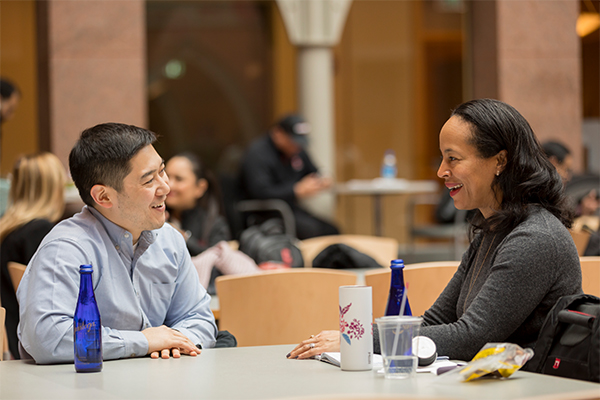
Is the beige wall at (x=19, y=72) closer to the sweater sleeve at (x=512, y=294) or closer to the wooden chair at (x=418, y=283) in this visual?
the wooden chair at (x=418, y=283)

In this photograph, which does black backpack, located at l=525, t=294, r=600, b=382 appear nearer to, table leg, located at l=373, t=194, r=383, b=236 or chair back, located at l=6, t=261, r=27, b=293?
chair back, located at l=6, t=261, r=27, b=293

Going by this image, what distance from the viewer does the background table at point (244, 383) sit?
1.30m

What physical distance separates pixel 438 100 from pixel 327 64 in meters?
2.55

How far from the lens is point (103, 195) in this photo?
6.50 ft

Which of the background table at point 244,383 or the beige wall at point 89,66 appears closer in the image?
the background table at point 244,383

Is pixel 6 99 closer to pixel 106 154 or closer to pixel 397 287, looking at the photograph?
pixel 106 154

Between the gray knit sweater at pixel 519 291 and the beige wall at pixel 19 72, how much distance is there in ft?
22.7

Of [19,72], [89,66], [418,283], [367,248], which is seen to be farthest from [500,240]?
[19,72]

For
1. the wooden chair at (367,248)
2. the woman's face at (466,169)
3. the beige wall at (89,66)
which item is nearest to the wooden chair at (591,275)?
the woman's face at (466,169)

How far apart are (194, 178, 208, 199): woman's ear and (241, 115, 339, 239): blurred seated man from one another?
2089 millimetres

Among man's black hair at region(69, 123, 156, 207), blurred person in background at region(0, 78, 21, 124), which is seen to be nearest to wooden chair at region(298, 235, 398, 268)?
man's black hair at region(69, 123, 156, 207)

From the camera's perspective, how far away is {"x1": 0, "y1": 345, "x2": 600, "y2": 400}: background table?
4.26 feet

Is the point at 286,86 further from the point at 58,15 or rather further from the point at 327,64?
the point at 58,15

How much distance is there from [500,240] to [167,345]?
2.85ft
